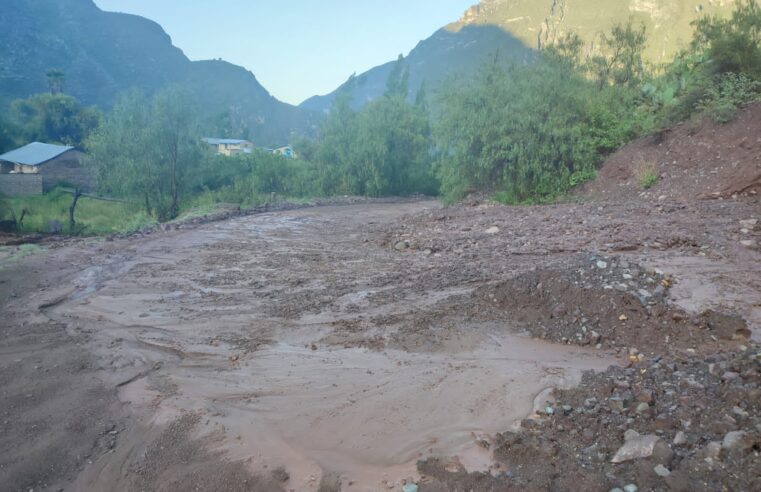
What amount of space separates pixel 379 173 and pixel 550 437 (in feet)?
91.8

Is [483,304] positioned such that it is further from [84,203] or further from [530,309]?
[84,203]

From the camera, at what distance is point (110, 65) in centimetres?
8606

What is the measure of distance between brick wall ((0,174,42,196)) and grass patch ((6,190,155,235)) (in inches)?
32.2

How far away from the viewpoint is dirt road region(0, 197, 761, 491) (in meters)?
3.84

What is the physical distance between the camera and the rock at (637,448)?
322 centimetres

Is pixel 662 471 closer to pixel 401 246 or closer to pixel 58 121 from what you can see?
pixel 401 246

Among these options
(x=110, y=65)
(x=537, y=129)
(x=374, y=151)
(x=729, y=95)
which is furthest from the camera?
(x=110, y=65)

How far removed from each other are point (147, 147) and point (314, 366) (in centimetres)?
2023

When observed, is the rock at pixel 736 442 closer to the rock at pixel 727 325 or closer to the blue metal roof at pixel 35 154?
the rock at pixel 727 325

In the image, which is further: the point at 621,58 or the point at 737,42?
the point at 621,58

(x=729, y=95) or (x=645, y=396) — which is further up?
(x=729, y=95)

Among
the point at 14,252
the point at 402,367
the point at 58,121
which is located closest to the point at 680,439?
the point at 402,367

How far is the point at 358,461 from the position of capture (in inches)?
148

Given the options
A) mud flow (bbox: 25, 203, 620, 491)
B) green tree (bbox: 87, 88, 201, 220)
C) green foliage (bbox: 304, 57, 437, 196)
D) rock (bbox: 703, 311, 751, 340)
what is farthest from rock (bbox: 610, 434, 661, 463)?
green foliage (bbox: 304, 57, 437, 196)
